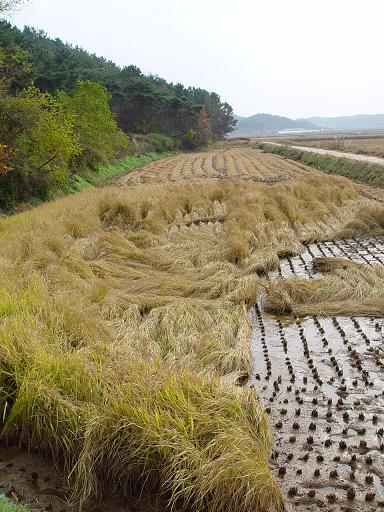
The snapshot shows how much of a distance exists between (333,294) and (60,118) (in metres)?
17.1

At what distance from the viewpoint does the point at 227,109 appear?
11469 cm

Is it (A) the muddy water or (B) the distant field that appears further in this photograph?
(B) the distant field

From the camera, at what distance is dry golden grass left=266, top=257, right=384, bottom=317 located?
25.9 ft

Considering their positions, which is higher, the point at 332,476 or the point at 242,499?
the point at 242,499

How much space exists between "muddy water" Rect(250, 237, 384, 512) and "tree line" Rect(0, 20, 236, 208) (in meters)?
9.96

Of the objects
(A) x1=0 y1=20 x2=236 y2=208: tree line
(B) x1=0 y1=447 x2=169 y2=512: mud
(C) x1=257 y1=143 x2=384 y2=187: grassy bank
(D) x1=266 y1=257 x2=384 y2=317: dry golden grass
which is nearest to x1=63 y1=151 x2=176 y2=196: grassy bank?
(A) x1=0 y1=20 x2=236 y2=208: tree line

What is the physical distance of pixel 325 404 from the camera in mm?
5320

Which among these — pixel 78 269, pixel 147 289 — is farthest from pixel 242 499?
pixel 78 269

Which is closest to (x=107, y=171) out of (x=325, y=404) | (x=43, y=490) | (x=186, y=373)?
(x=325, y=404)

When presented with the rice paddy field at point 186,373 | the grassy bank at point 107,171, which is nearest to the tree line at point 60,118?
the grassy bank at point 107,171

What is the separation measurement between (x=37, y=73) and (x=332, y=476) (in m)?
37.0

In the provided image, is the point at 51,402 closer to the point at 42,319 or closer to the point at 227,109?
the point at 42,319

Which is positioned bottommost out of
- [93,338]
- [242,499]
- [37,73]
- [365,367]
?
[365,367]

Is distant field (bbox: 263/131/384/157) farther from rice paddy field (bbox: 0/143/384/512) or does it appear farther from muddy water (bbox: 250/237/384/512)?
muddy water (bbox: 250/237/384/512)
